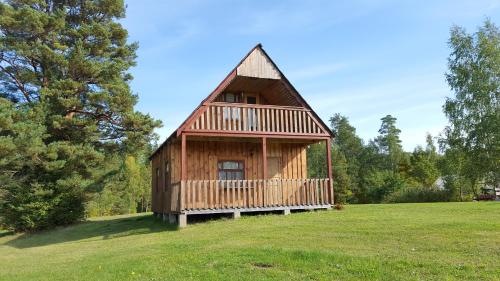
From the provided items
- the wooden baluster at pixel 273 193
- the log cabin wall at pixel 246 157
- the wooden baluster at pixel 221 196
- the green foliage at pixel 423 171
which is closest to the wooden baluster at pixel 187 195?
the wooden baluster at pixel 221 196

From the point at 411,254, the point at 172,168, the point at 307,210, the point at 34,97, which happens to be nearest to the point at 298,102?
the point at 307,210

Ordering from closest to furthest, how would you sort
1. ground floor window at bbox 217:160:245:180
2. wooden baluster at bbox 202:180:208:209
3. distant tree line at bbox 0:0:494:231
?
wooden baluster at bbox 202:180:208:209, ground floor window at bbox 217:160:245:180, distant tree line at bbox 0:0:494:231

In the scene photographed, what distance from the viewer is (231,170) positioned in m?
18.6

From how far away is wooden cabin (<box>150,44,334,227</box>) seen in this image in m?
15.7

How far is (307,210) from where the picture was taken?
17125mm

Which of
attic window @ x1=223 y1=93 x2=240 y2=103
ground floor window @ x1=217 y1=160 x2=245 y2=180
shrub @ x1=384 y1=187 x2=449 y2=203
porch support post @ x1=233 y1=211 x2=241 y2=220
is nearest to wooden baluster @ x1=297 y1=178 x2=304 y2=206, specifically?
porch support post @ x1=233 y1=211 x2=241 y2=220

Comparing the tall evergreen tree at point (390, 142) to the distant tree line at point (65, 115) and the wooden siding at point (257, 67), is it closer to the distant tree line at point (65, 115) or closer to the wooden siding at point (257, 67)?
the distant tree line at point (65, 115)

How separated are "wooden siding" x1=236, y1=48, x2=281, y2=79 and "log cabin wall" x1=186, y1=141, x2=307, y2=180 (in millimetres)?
3322

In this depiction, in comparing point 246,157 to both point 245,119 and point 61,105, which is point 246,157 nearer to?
point 245,119

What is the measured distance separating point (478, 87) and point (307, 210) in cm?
2185

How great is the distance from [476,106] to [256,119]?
74.4 ft

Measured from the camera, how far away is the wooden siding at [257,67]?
17.2m

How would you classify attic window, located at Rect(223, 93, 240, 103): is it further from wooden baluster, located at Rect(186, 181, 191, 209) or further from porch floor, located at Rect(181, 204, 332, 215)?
porch floor, located at Rect(181, 204, 332, 215)

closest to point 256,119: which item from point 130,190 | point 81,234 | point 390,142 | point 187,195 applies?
point 187,195
